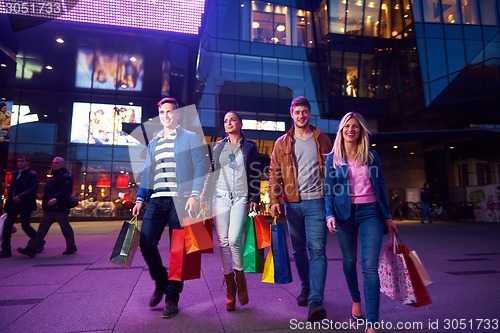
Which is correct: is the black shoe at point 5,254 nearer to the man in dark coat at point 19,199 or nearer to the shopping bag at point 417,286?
the man in dark coat at point 19,199

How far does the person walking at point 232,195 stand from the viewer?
323 centimetres

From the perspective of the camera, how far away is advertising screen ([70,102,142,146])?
2270 cm

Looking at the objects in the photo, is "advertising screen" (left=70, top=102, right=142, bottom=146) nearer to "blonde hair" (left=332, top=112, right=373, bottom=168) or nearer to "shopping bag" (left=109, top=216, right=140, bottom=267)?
"shopping bag" (left=109, top=216, right=140, bottom=267)

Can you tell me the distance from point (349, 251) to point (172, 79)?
15550mm

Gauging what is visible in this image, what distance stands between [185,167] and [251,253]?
110 centimetres

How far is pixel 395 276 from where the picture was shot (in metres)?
2.62

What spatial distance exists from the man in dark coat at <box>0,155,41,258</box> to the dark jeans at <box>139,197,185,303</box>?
4757mm

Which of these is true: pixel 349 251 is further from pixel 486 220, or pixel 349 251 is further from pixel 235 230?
pixel 486 220

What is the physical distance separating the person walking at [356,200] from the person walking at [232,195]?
2.83 ft

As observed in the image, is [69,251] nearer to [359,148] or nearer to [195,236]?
[195,236]

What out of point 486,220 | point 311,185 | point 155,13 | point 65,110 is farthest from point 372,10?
point 311,185

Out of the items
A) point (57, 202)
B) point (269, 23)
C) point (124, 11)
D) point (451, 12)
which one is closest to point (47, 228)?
point (57, 202)

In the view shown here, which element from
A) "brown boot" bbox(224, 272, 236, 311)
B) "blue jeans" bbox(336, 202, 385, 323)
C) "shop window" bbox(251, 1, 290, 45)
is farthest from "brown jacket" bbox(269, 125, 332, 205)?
"shop window" bbox(251, 1, 290, 45)

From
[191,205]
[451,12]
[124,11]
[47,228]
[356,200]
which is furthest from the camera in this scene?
[451,12]
